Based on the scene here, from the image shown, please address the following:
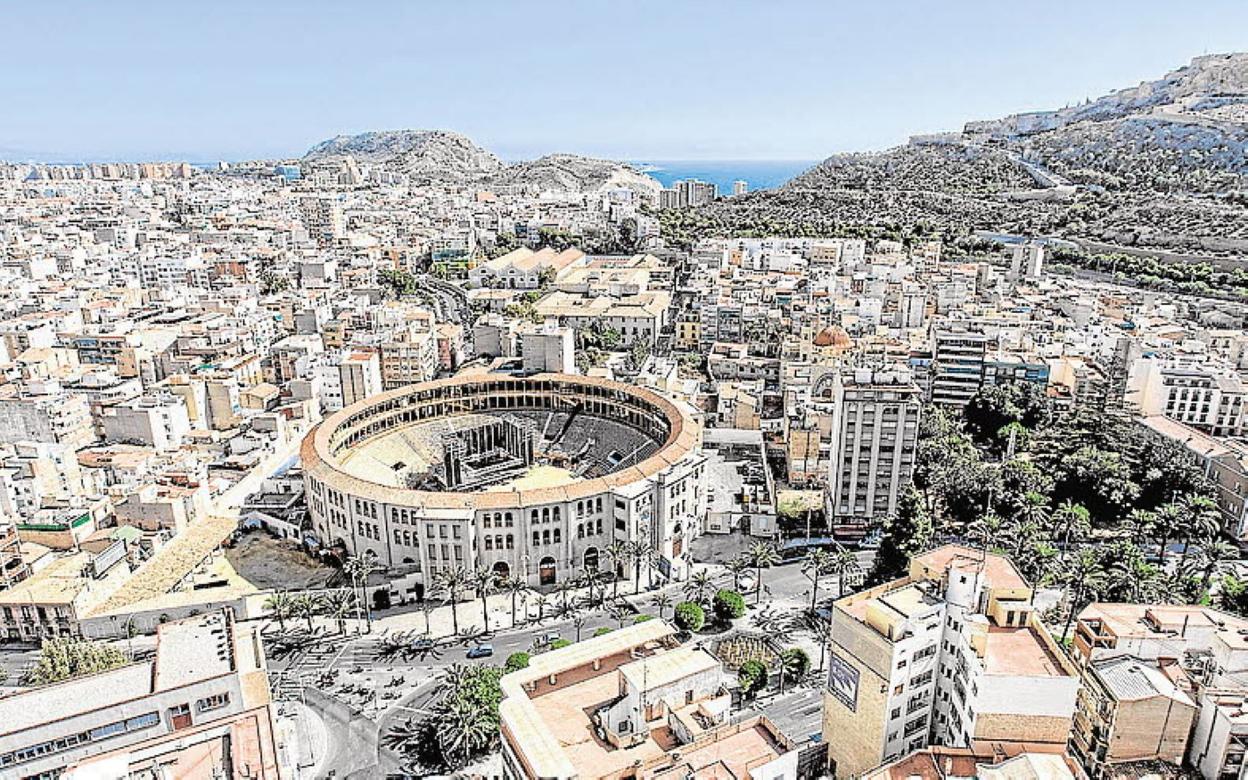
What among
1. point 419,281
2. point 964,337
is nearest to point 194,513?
point 964,337

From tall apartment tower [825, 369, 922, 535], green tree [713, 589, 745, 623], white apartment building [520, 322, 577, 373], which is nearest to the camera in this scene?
→ green tree [713, 589, 745, 623]

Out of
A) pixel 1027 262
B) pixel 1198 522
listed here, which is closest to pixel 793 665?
pixel 1198 522

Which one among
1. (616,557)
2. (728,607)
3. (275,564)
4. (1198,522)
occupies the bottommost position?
(275,564)

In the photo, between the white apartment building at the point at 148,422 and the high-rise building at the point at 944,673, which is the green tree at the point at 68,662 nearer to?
the white apartment building at the point at 148,422

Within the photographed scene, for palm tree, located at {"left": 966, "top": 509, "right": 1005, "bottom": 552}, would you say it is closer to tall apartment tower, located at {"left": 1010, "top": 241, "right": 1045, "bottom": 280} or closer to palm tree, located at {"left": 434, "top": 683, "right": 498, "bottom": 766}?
palm tree, located at {"left": 434, "top": 683, "right": 498, "bottom": 766}

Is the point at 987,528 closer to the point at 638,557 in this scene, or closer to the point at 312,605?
the point at 638,557

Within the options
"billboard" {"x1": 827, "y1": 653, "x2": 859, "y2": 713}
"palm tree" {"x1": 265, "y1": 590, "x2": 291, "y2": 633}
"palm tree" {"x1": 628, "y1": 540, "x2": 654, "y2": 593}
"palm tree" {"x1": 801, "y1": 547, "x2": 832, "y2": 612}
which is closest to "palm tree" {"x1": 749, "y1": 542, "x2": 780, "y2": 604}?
"palm tree" {"x1": 801, "y1": 547, "x2": 832, "y2": 612}

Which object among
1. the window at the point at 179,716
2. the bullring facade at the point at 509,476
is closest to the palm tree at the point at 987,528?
the bullring facade at the point at 509,476
